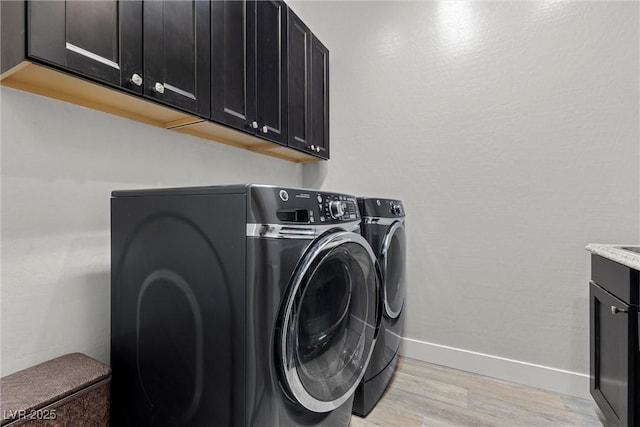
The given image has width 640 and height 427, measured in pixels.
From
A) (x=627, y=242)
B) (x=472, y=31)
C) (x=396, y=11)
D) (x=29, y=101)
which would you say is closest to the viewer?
(x=29, y=101)

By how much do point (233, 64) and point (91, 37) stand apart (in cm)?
64

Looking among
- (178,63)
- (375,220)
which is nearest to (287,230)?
(375,220)

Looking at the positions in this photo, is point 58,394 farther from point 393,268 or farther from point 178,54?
point 393,268

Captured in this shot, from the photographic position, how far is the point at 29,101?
1.08 metres

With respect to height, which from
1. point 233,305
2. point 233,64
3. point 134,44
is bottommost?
point 233,305

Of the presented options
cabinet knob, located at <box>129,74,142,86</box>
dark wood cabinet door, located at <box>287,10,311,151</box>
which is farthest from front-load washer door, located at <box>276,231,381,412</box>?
dark wood cabinet door, located at <box>287,10,311,151</box>

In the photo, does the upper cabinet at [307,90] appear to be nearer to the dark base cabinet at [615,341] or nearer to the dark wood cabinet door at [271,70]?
the dark wood cabinet door at [271,70]

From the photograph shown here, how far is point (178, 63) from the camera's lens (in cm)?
125

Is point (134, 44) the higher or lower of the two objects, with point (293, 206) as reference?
higher

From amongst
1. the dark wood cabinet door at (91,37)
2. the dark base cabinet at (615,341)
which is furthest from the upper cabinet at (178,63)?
the dark base cabinet at (615,341)

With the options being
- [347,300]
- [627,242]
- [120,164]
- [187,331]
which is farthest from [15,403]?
[627,242]

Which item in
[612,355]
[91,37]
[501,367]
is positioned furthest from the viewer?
[501,367]

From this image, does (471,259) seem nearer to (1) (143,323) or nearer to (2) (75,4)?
(1) (143,323)

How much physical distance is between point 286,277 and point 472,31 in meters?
2.07
